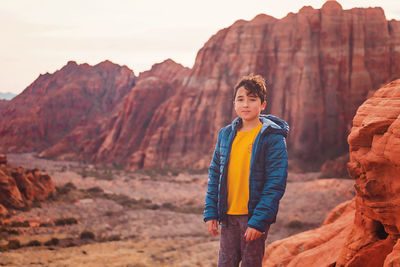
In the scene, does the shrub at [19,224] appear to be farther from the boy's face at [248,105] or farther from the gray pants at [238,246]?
the boy's face at [248,105]

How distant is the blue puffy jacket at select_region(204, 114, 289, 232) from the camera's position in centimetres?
282

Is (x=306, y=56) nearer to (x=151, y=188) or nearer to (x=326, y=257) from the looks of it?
(x=151, y=188)

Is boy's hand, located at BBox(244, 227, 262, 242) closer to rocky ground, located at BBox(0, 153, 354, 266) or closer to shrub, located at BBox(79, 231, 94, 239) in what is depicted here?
rocky ground, located at BBox(0, 153, 354, 266)

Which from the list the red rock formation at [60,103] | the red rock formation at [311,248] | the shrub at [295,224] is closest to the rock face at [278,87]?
the red rock formation at [60,103]

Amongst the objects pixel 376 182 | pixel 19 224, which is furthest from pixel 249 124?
pixel 19 224

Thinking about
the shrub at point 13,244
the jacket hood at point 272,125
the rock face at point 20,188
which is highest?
the jacket hood at point 272,125

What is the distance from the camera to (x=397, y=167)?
3.01 meters

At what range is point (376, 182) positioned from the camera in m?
3.19

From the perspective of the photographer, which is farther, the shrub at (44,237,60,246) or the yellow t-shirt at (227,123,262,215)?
the shrub at (44,237,60,246)

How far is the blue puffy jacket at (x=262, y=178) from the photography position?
2.82 metres

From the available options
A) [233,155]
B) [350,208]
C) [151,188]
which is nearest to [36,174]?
[151,188]

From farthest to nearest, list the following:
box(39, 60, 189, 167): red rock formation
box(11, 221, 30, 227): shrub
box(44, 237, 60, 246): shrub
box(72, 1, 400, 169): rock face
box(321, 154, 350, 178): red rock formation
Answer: box(39, 60, 189, 167): red rock formation < box(72, 1, 400, 169): rock face < box(321, 154, 350, 178): red rock formation < box(11, 221, 30, 227): shrub < box(44, 237, 60, 246): shrub

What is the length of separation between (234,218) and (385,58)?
37.3 metres

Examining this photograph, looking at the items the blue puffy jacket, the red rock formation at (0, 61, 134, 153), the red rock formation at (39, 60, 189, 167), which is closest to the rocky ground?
the blue puffy jacket
